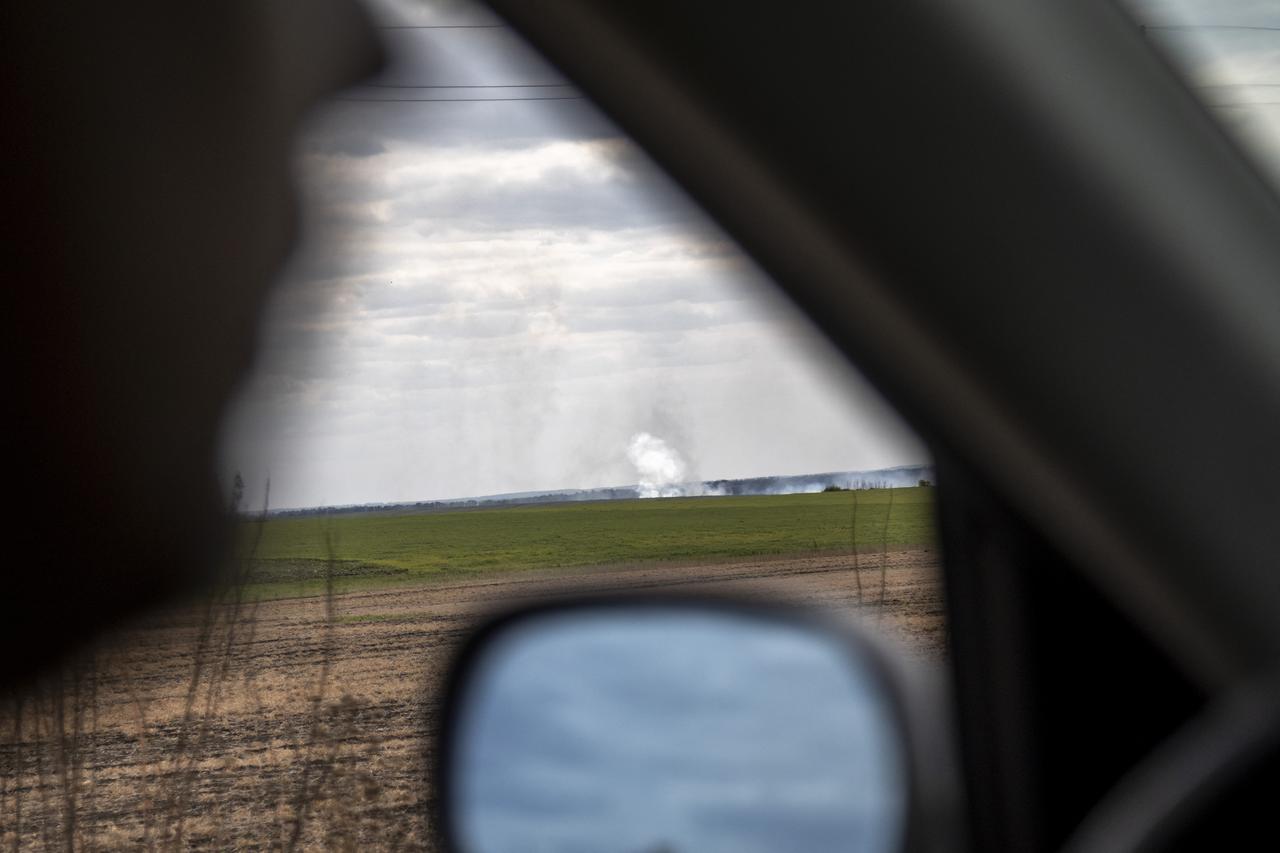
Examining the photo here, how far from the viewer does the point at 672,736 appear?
0.93 metres

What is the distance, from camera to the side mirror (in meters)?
0.79

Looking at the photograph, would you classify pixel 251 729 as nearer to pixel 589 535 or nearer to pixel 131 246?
pixel 589 535

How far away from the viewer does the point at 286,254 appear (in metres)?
1.76

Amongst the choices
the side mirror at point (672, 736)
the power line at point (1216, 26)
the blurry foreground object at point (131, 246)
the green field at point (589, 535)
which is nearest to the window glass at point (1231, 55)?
the power line at point (1216, 26)

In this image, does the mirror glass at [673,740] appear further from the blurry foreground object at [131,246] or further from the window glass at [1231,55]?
the blurry foreground object at [131,246]

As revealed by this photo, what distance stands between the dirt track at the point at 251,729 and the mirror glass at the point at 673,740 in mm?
43

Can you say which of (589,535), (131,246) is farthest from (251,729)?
(131,246)

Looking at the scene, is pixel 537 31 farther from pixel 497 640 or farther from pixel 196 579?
pixel 196 579

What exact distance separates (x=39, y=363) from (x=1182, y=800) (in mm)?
1702

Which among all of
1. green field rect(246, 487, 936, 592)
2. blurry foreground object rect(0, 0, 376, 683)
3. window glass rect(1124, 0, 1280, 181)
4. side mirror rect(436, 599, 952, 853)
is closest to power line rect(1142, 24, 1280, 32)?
window glass rect(1124, 0, 1280, 181)

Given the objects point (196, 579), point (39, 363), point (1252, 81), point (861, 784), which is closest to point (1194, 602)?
point (861, 784)

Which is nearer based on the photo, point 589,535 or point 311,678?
point 311,678

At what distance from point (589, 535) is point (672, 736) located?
15.1 ft

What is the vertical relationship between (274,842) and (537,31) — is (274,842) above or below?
below
